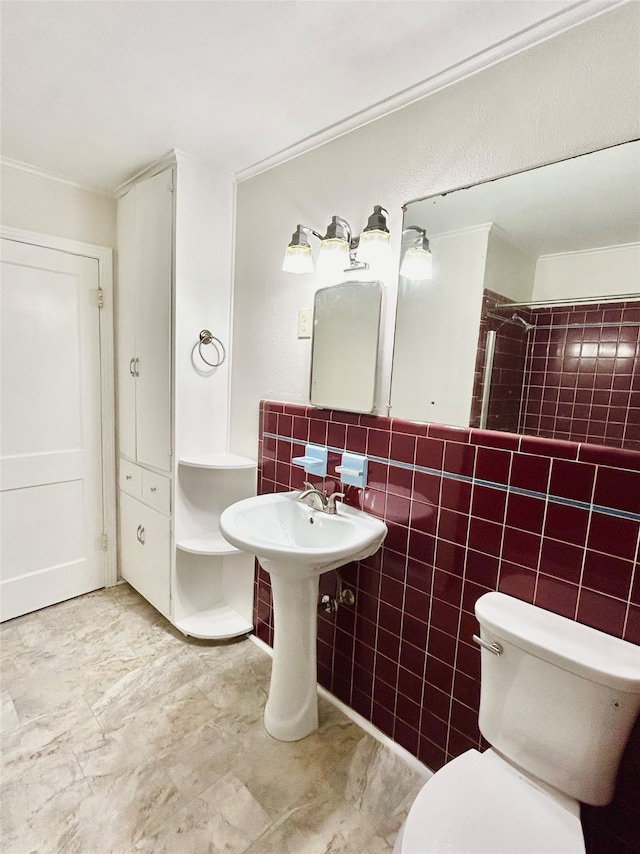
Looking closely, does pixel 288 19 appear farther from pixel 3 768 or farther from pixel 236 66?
pixel 3 768

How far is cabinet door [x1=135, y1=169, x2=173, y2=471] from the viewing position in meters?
1.90

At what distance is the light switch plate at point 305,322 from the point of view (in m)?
1.73

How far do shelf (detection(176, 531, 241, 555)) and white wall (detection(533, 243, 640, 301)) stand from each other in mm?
1603

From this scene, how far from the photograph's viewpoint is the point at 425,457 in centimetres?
137

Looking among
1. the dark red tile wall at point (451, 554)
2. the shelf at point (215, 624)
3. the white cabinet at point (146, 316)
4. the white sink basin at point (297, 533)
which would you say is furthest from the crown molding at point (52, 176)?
the shelf at point (215, 624)

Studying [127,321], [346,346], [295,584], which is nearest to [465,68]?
[346,346]

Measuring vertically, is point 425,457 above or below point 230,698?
above

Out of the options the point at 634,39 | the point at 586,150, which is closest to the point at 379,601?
the point at 586,150

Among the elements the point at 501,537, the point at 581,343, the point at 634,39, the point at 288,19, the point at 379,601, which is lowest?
the point at 379,601

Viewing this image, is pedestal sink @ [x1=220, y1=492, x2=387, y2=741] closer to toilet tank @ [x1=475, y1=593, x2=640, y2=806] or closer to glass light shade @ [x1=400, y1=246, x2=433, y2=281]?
toilet tank @ [x1=475, y1=593, x2=640, y2=806]

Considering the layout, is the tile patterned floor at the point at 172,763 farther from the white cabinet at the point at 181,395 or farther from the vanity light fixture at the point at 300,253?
the vanity light fixture at the point at 300,253

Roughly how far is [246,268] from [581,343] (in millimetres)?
1482

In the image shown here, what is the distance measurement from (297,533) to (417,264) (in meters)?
1.09

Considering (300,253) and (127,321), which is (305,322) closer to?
(300,253)
